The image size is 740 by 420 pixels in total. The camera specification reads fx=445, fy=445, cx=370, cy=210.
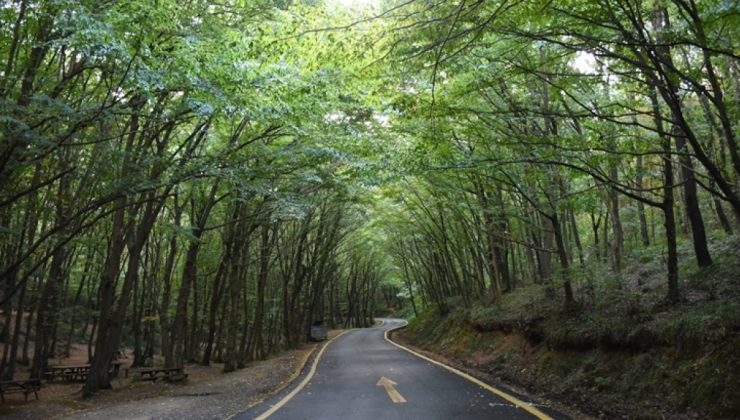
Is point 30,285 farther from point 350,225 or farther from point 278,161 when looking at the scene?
point 350,225

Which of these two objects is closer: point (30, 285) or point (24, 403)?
point (24, 403)

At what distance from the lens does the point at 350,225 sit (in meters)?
30.3

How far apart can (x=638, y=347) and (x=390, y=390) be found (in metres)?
4.41

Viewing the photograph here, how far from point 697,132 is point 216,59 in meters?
10.4

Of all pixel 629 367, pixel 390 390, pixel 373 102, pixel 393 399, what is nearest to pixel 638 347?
pixel 629 367

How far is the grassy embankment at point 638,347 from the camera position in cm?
542

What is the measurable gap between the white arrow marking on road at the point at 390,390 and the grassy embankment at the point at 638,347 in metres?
2.45

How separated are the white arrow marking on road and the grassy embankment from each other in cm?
245

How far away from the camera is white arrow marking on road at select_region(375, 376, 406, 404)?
7716 mm

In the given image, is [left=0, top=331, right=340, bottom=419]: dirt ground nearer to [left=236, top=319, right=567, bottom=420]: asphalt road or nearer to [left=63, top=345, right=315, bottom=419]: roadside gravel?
[left=63, top=345, right=315, bottom=419]: roadside gravel

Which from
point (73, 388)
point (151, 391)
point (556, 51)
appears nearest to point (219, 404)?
point (151, 391)

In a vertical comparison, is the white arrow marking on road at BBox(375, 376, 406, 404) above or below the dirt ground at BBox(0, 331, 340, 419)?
above

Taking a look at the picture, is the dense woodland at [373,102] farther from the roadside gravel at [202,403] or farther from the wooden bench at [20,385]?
the roadside gravel at [202,403]

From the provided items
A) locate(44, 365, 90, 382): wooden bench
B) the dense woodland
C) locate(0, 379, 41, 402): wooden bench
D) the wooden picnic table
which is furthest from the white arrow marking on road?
locate(44, 365, 90, 382): wooden bench
